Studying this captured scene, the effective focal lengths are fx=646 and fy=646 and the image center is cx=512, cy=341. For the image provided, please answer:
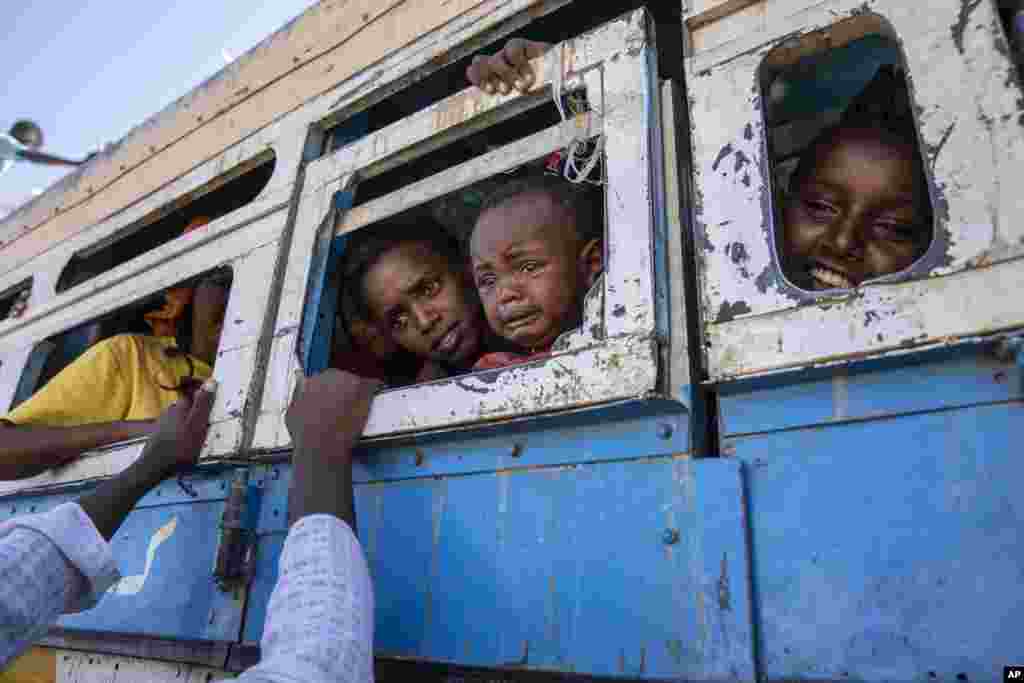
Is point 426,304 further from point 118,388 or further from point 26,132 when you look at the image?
point 26,132

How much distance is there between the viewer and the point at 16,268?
349 centimetres

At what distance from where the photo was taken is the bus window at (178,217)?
2561 millimetres

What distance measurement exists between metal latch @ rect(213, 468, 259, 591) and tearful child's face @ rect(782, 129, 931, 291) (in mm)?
1454

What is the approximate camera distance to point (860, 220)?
1424 mm

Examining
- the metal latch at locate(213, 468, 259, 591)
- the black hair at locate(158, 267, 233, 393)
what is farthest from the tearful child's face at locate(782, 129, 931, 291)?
the black hair at locate(158, 267, 233, 393)

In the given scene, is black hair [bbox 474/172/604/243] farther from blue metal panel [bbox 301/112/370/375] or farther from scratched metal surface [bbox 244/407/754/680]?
scratched metal surface [bbox 244/407/754/680]

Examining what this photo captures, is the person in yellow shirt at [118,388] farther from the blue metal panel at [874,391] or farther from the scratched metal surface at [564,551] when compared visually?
the blue metal panel at [874,391]

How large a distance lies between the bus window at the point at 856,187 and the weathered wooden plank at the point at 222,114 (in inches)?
40.2

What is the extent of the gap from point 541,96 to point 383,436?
2.95ft

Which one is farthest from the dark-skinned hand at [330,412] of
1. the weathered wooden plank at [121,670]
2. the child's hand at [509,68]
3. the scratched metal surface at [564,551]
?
the child's hand at [509,68]

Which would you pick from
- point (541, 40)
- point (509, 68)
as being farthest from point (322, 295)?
point (541, 40)

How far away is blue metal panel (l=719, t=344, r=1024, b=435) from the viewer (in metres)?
0.92

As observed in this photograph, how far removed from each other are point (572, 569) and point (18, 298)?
11.6ft

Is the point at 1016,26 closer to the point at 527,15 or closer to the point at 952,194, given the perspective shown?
the point at 952,194
